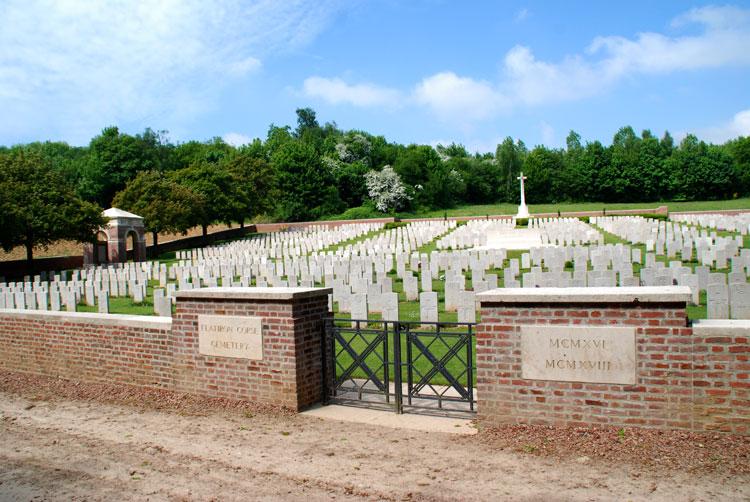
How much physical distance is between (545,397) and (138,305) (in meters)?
13.2

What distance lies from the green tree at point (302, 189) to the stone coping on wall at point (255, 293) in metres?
51.7

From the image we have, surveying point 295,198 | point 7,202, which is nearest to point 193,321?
point 7,202

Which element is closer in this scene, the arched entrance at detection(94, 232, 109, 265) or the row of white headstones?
the row of white headstones

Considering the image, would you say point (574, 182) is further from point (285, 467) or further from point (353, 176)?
point (285, 467)

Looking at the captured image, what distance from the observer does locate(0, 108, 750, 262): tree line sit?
140ft

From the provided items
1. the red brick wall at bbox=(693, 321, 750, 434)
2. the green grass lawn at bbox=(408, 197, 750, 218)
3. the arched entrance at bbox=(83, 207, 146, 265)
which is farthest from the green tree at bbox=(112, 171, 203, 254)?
the red brick wall at bbox=(693, 321, 750, 434)

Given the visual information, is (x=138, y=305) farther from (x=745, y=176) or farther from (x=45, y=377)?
(x=745, y=176)

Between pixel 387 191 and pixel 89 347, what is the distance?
2133 inches

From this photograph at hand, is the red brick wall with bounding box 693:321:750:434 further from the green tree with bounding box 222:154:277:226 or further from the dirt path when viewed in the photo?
the green tree with bounding box 222:154:277:226

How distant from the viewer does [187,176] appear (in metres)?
43.4

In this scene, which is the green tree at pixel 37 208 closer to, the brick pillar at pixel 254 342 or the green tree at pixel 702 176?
the brick pillar at pixel 254 342

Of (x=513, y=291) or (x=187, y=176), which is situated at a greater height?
(x=187, y=176)

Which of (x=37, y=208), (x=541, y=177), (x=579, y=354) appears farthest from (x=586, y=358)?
(x=541, y=177)

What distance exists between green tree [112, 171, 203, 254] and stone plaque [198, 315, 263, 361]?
102ft
